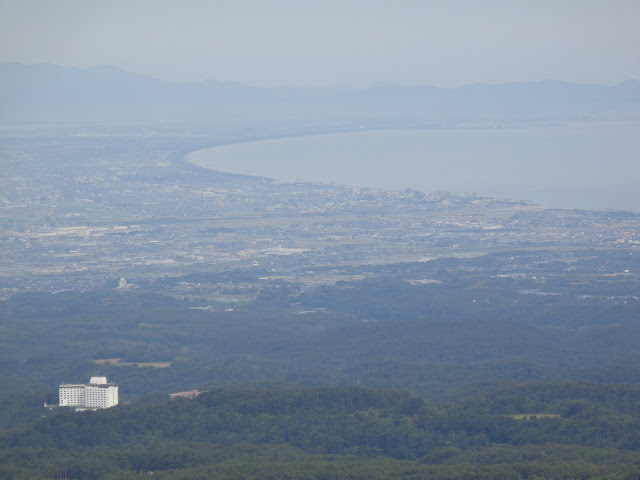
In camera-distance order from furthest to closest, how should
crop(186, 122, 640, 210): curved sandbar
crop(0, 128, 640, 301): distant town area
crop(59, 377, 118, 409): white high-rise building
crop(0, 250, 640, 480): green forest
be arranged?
crop(186, 122, 640, 210): curved sandbar < crop(0, 128, 640, 301): distant town area < crop(59, 377, 118, 409): white high-rise building < crop(0, 250, 640, 480): green forest

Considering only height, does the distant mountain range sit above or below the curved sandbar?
above

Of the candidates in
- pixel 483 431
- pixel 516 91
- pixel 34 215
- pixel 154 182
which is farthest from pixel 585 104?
pixel 483 431

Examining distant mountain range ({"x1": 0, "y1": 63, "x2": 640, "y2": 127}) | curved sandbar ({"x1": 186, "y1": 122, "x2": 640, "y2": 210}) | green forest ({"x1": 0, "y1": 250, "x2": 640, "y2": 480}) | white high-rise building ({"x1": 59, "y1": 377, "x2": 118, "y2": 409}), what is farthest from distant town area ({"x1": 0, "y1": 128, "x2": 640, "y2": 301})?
distant mountain range ({"x1": 0, "y1": 63, "x2": 640, "y2": 127})

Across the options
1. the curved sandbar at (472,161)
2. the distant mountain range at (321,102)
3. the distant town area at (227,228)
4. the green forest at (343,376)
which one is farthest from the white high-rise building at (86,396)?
the distant mountain range at (321,102)

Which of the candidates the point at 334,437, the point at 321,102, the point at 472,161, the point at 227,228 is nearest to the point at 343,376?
the point at 334,437

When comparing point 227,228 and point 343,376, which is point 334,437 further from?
point 227,228

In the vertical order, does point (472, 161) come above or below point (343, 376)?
above

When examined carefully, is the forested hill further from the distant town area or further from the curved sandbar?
the curved sandbar
